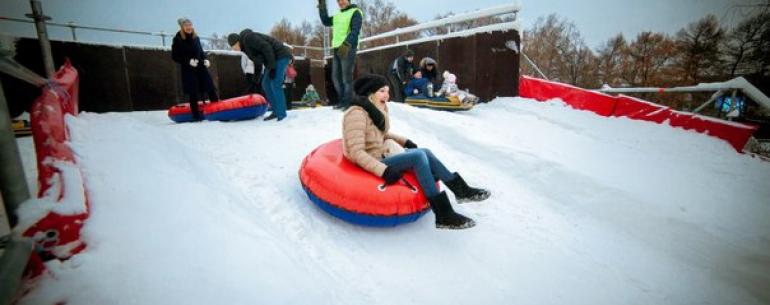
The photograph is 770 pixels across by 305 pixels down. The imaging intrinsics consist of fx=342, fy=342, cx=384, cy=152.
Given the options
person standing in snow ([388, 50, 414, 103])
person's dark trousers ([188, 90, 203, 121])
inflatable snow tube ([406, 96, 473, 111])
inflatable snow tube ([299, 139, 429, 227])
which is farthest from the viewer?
person standing in snow ([388, 50, 414, 103])

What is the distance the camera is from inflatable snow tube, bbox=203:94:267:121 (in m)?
4.94

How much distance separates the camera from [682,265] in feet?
7.77

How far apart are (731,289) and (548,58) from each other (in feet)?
100

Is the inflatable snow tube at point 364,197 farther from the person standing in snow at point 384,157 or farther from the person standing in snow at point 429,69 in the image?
the person standing in snow at point 429,69

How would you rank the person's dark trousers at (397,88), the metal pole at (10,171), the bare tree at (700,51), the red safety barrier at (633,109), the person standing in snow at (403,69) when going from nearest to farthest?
the metal pole at (10,171) < the red safety barrier at (633,109) < the person standing in snow at (403,69) < the person's dark trousers at (397,88) < the bare tree at (700,51)

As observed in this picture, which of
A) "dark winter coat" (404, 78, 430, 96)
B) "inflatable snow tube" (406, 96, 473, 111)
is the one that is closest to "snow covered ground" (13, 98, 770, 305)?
"inflatable snow tube" (406, 96, 473, 111)

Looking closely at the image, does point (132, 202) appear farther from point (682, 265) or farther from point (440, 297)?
point (682, 265)

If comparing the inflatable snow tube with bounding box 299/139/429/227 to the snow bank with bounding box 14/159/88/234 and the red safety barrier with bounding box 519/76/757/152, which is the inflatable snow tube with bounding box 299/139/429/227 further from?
the red safety barrier with bounding box 519/76/757/152

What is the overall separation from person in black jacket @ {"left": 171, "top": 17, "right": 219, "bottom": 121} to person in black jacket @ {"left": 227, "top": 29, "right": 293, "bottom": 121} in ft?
1.72

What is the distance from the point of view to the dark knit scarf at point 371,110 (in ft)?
8.59

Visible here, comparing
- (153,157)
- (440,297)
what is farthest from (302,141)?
(440,297)

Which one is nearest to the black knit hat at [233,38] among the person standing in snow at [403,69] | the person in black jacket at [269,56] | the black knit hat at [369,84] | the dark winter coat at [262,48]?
the person in black jacket at [269,56]

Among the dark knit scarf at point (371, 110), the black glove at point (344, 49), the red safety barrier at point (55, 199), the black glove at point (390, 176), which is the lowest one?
the black glove at point (390, 176)

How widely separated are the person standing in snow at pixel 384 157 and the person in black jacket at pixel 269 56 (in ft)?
8.41
